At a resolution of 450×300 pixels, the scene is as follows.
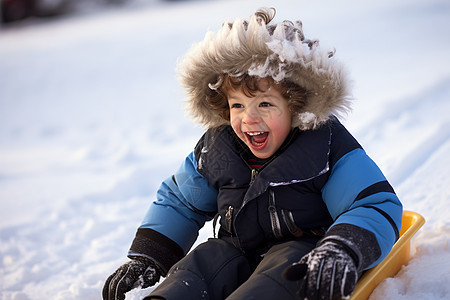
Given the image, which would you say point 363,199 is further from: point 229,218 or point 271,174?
point 229,218

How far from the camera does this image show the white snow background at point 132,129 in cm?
248

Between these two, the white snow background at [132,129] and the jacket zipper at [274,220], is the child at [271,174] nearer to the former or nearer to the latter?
the jacket zipper at [274,220]

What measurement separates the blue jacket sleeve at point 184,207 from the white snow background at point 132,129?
0.82ft

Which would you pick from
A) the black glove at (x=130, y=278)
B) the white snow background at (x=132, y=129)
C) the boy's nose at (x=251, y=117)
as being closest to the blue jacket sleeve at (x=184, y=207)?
the black glove at (x=130, y=278)

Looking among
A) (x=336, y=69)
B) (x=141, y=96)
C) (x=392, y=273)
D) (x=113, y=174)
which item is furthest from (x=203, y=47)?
(x=141, y=96)

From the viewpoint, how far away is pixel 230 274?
5.60 feet

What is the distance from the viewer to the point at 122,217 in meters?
3.03

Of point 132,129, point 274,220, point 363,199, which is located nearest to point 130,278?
point 274,220

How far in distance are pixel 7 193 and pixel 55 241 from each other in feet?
3.56

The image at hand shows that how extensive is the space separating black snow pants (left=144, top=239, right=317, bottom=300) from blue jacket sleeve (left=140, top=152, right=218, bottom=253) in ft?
0.56

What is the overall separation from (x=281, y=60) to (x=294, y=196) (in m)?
0.44

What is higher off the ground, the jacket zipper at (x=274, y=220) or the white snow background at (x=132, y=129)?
the white snow background at (x=132, y=129)

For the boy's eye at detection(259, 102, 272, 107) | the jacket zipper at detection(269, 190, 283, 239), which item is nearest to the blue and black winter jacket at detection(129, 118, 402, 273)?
the jacket zipper at detection(269, 190, 283, 239)

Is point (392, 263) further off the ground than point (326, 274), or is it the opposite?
point (326, 274)
